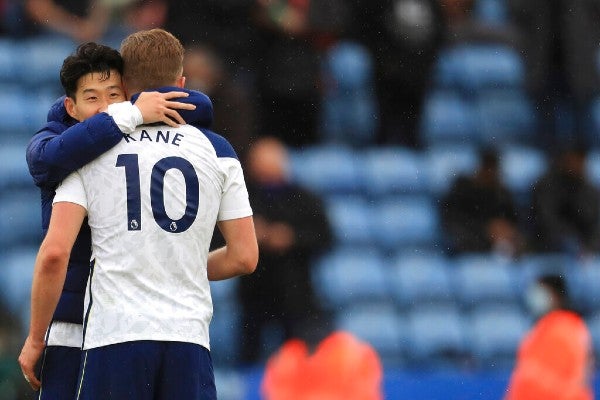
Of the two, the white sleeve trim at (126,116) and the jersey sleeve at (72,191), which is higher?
the white sleeve trim at (126,116)

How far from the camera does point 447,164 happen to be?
6.60 meters

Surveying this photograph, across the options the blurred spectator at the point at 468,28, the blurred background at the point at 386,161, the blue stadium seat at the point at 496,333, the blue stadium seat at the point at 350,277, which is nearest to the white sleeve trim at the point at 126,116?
the blurred background at the point at 386,161

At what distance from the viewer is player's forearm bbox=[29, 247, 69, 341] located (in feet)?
8.41

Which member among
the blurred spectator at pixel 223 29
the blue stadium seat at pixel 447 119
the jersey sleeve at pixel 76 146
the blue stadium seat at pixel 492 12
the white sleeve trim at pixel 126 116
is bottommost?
the jersey sleeve at pixel 76 146

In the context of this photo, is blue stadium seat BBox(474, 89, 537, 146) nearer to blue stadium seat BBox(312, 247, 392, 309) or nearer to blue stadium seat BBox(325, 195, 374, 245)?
blue stadium seat BBox(325, 195, 374, 245)

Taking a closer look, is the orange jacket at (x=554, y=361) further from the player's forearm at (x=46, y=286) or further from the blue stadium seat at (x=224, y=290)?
the player's forearm at (x=46, y=286)

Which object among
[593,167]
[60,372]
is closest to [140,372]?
[60,372]

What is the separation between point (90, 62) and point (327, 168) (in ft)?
12.4

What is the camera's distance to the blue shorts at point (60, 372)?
105 inches

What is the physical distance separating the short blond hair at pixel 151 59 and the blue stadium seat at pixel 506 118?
4.27 m

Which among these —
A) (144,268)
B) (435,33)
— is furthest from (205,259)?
(435,33)

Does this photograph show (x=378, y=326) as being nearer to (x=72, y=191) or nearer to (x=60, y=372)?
(x=60, y=372)

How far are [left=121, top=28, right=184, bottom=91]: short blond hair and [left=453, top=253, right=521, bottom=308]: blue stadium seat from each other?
3.83 metres

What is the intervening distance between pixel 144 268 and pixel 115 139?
0.89ft
